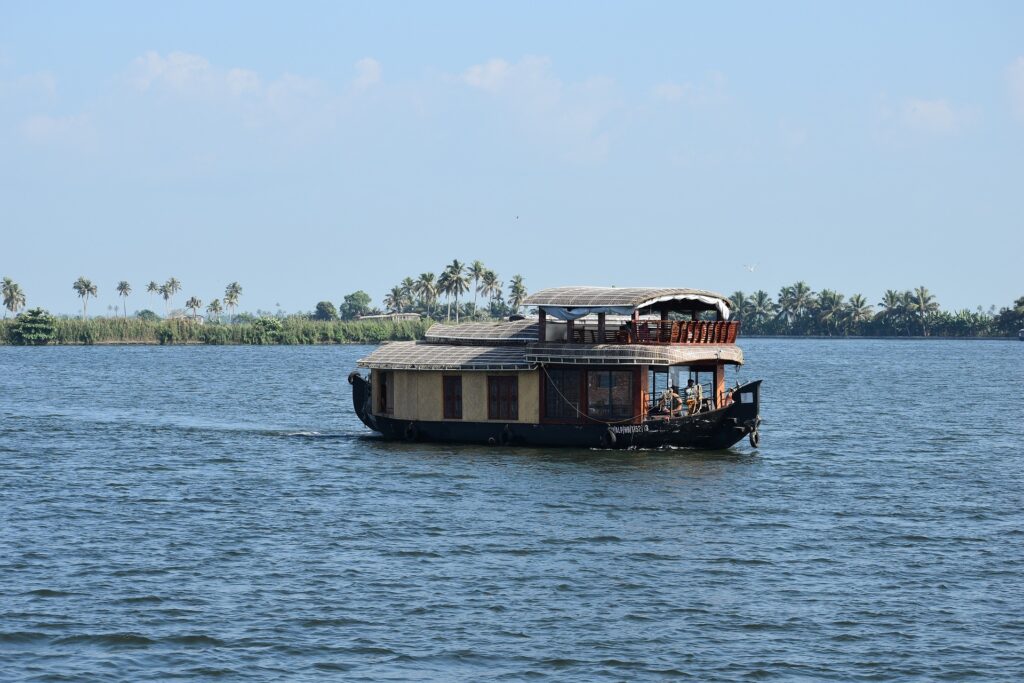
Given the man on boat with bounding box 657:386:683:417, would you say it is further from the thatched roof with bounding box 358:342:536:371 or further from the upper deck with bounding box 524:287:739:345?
the thatched roof with bounding box 358:342:536:371

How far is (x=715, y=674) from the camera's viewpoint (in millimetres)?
22156

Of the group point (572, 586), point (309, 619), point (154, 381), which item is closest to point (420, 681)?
point (309, 619)

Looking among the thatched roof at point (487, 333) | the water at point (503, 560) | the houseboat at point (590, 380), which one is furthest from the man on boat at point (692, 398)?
the thatched roof at point (487, 333)

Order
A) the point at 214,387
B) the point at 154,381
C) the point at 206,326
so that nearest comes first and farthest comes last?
the point at 214,387
the point at 154,381
the point at 206,326

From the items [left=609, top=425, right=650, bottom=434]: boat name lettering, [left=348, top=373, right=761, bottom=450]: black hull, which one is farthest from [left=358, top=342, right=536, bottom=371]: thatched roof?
[left=609, top=425, right=650, bottom=434]: boat name lettering

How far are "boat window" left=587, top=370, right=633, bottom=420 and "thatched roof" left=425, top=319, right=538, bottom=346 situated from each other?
3568 millimetres

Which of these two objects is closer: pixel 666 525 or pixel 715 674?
pixel 715 674

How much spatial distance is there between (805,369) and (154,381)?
6702cm

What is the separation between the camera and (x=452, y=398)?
1885 inches

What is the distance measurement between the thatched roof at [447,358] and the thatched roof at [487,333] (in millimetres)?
532

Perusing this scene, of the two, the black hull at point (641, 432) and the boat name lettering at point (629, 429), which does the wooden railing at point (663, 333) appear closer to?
the black hull at point (641, 432)

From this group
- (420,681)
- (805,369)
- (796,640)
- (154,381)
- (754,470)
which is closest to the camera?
(420,681)

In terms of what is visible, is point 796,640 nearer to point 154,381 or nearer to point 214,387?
point 214,387

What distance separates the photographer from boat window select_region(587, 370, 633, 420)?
45594 mm
